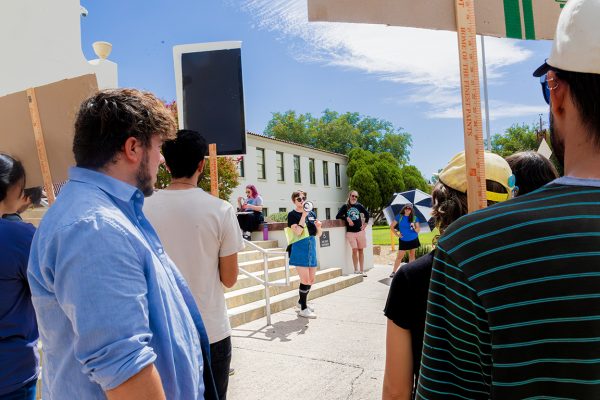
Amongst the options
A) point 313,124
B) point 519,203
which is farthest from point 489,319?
point 313,124

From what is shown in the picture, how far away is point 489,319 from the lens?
794mm

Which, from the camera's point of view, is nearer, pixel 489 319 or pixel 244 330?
pixel 489 319

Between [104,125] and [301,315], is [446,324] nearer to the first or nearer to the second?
Result: [104,125]

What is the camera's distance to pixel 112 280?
1.23 meters

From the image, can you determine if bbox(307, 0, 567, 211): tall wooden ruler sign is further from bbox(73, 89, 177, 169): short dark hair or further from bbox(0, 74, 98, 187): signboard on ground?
bbox(0, 74, 98, 187): signboard on ground

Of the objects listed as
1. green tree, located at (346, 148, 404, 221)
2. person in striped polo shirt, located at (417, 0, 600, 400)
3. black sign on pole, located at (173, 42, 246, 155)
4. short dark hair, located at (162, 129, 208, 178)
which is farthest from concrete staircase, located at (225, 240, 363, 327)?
green tree, located at (346, 148, 404, 221)

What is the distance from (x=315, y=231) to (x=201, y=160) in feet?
18.1

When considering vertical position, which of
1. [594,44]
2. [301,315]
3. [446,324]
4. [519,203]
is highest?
[594,44]

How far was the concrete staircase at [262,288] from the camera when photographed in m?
7.41

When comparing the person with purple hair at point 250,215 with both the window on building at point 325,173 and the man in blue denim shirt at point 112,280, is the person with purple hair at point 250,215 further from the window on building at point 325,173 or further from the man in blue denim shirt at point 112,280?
the window on building at point 325,173

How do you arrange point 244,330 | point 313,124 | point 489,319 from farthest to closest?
point 313,124
point 244,330
point 489,319

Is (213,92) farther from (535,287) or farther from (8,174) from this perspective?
(535,287)

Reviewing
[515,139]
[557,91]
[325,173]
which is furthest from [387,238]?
[515,139]

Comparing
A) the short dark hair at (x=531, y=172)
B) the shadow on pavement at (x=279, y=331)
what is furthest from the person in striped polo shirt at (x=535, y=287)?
the shadow on pavement at (x=279, y=331)
